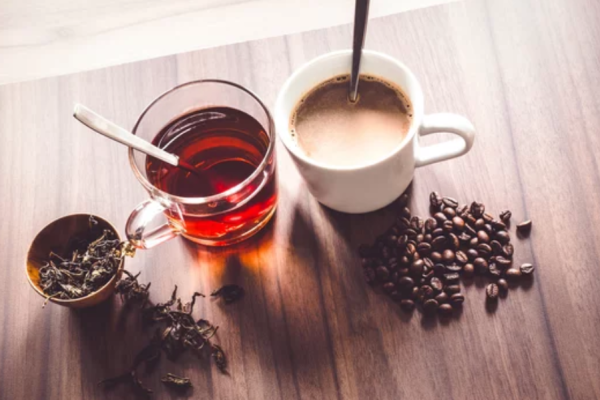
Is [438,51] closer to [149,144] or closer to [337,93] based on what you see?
[337,93]

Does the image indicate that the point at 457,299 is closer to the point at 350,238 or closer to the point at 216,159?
the point at 350,238

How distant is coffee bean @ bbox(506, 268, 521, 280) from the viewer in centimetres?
115

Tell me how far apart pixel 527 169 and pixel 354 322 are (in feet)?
1.43

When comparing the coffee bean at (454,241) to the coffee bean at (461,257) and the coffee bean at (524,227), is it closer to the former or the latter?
the coffee bean at (461,257)

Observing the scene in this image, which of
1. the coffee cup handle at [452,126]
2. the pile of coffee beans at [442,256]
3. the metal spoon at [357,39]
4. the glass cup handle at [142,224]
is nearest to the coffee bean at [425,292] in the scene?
the pile of coffee beans at [442,256]

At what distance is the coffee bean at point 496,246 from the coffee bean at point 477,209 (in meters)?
0.06

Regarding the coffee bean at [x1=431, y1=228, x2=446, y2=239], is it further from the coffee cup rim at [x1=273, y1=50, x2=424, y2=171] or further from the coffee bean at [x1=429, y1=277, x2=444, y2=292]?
the coffee cup rim at [x1=273, y1=50, x2=424, y2=171]

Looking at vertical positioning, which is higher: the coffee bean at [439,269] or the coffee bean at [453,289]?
the coffee bean at [439,269]

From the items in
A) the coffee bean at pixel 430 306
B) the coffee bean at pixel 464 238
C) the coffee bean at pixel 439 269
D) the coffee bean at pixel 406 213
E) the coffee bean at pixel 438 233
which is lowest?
the coffee bean at pixel 430 306

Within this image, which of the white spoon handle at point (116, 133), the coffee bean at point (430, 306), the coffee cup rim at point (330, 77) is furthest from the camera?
the coffee bean at point (430, 306)

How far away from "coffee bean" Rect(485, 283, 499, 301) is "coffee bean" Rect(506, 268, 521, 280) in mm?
30

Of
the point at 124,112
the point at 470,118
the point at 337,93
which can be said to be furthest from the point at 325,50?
the point at 124,112

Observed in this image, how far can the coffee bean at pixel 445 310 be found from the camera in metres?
1.13

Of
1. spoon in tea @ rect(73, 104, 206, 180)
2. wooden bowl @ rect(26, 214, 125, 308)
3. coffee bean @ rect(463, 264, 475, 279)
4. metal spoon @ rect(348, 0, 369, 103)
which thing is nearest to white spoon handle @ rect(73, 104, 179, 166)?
spoon in tea @ rect(73, 104, 206, 180)
